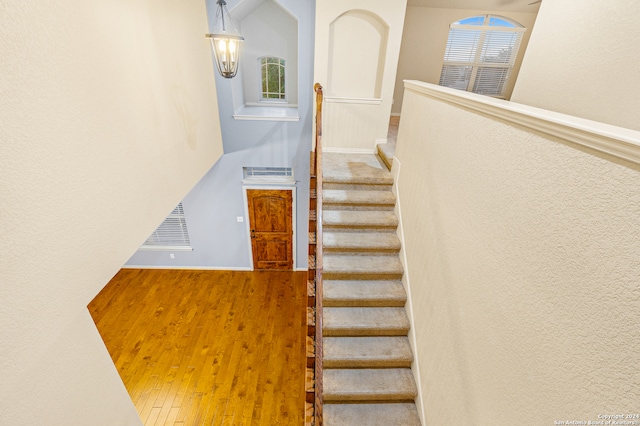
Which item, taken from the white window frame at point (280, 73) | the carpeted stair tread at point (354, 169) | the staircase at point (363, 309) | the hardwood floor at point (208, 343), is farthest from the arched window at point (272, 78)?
the hardwood floor at point (208, 343)

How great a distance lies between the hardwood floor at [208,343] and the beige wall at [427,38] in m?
5.12

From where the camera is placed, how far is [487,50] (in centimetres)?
657

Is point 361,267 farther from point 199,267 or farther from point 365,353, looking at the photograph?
point 199,267

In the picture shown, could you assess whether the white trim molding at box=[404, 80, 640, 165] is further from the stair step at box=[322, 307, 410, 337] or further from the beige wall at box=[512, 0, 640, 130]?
the stair step at box=[322, 307, 410, 337]

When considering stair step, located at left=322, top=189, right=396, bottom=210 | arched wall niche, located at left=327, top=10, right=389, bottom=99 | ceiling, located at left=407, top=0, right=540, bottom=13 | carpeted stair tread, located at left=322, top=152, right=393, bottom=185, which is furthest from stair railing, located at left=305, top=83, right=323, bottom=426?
ceiling, located at left=407, top=0, right=540, bottom=13

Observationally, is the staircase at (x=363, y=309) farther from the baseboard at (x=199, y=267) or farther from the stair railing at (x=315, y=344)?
the baseboard at (x=199, y=267)

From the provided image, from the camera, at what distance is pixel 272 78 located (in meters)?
6.13

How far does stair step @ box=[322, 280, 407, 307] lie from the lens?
3.14 metres

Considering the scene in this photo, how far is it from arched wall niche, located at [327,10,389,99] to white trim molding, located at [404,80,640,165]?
2991 mm

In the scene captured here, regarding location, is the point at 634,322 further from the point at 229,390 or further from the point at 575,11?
the point at 229,390

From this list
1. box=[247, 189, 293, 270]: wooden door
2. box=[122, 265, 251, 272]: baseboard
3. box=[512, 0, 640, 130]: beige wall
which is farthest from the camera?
box=[122, 265, 251, 272]: baseboard

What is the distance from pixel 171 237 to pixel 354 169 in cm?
448

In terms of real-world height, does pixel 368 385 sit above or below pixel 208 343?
above

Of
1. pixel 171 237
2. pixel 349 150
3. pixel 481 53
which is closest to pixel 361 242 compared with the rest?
pixel 349 150
